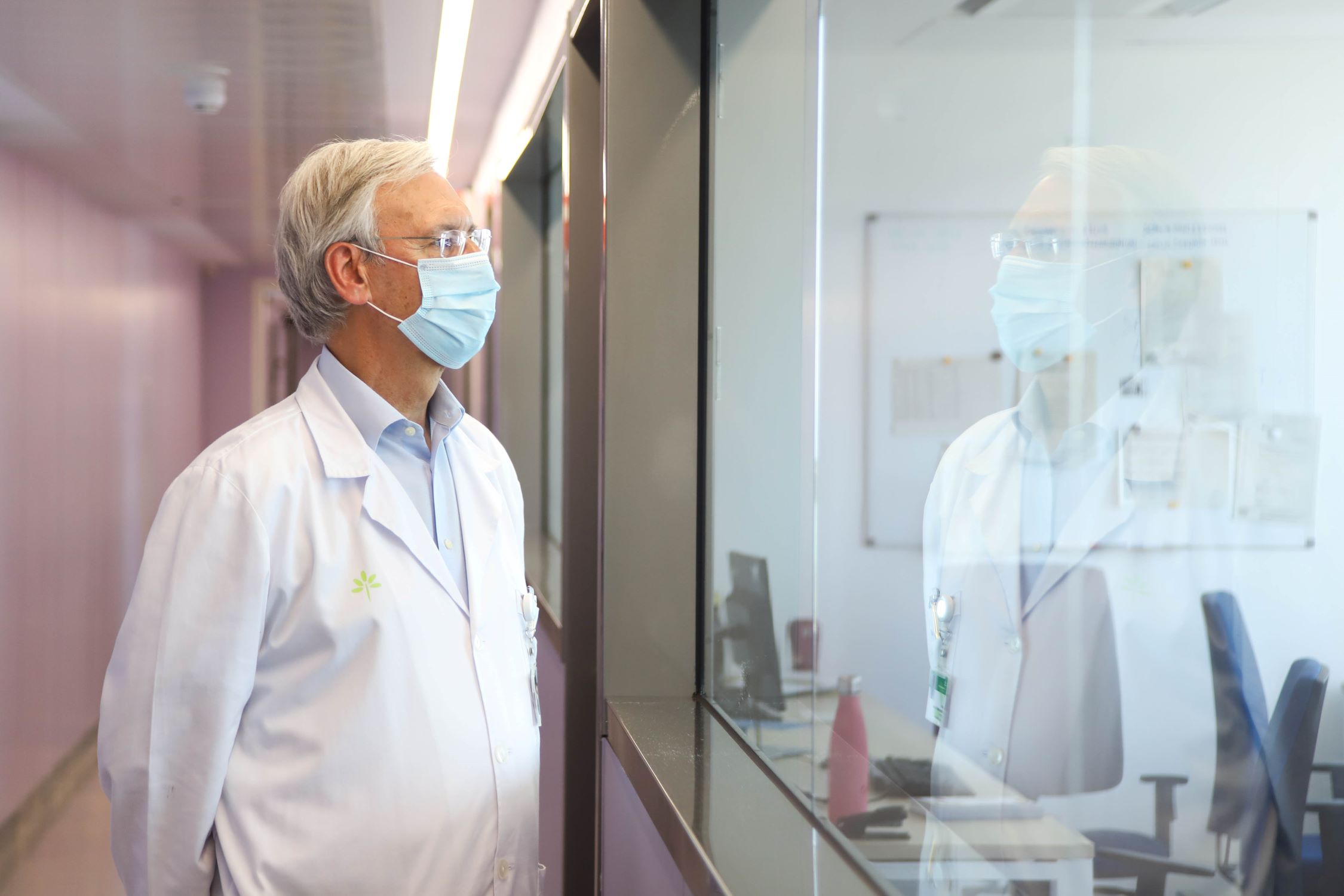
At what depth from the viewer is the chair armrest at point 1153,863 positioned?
72 cm

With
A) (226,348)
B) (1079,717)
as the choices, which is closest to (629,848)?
(1079,717)

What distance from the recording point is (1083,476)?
0.88 m

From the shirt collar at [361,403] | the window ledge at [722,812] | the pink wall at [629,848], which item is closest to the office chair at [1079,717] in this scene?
the window ledge at [722,812]

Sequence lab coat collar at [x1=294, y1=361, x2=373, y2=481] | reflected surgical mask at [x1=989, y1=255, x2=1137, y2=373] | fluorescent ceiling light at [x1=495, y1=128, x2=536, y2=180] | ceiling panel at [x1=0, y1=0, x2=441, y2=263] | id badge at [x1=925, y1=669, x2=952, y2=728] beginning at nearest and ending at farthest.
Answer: reflected surgical mask at [x1=989, y1=255, x2=1137, y2=373]
id badge at [x1=925, y1=669, x2=952, y2=728]
lab coat collar at [x1=294, y1=361, x2=373, y2=481]
ceiling panel at [x1=0, y1=0, x2=441, y2=263]
fluorescent ceiling light at [x1=495, y1=128, x2=536, y2=180]

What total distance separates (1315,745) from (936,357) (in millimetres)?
828

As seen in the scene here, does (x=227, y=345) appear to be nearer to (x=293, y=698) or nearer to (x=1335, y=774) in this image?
(x=293, y=698)

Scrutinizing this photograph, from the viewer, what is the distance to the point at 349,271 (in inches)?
61.1

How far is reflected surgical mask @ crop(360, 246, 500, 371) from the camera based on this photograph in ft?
5.15

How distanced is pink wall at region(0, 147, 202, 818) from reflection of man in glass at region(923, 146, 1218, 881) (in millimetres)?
4719

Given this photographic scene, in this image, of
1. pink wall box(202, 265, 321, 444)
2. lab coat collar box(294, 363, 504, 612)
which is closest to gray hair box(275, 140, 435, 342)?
lab coat collar box(294, 363, 504, 612)

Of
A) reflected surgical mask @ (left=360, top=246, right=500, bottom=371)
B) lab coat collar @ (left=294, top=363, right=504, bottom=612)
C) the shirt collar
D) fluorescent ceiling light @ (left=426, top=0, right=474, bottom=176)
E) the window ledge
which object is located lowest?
the window ledge

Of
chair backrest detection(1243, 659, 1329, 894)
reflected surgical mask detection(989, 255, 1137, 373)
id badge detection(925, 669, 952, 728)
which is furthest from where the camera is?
id badge detection(925, 669, 952, 728)

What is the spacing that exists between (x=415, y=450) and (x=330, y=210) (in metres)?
0.38

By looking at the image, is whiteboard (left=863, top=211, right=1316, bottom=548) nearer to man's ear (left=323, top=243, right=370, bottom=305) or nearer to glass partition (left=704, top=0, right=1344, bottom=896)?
glass partition (left=704, top=0, right=1344, bottom=896)
